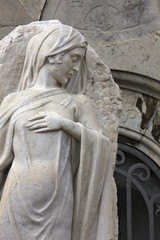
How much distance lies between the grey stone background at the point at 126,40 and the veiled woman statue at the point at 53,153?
1.74 metres

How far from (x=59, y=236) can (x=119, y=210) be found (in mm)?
2048

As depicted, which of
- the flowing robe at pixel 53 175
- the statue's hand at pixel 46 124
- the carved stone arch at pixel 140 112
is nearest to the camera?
the flowing robe at pixel 53 175

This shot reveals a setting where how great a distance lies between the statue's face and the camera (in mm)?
4316

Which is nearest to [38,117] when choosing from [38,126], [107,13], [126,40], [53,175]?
[38,126]

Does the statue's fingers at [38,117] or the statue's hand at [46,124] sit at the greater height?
the statue's fingers at [38,117]

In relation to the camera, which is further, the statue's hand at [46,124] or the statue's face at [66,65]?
the statue's face at [66,65]

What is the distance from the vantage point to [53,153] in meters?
4.11

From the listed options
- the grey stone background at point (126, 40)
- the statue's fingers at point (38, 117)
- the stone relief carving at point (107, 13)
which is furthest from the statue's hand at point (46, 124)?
the stone relief carving at point (107, 13)

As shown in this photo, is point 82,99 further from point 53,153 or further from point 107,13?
point 107,13

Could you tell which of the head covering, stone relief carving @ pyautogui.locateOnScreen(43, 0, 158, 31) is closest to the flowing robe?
the head covering

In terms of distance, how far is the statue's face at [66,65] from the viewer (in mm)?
4316

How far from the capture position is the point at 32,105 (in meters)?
4.24

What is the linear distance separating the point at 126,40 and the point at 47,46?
6.50 feet

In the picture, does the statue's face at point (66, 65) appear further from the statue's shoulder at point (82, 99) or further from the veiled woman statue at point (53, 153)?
the statue's shoulder at point (82, 99)
